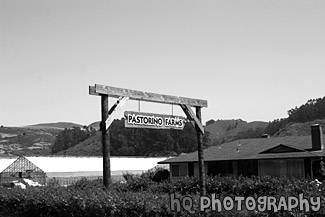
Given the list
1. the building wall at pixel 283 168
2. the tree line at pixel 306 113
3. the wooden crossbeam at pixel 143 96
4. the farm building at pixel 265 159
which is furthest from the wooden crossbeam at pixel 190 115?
the tree line at pixel 306 113

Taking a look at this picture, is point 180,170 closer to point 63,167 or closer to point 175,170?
point 175,170

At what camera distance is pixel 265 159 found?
35.1 meters

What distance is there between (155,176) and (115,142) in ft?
271

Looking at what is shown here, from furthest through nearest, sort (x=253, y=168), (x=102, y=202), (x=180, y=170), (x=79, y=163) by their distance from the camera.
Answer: (x=79, y=163), (x=180, y=170), (x=253, y=168), (x=102, y=202)

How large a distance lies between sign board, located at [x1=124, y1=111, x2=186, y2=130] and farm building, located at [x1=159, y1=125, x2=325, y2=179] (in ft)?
53.3

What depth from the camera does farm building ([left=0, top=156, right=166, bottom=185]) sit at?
2249 inches

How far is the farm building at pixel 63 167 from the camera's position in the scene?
5712 cm

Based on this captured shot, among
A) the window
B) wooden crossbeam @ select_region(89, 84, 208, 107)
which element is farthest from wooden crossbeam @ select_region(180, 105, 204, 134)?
the window

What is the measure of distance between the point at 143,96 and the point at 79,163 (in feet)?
181

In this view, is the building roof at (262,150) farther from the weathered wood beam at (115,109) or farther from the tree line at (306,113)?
the tree line at (306,113)

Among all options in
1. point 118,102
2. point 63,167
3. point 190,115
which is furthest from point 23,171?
point 118,102

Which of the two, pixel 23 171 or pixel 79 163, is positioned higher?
pixel 79 163

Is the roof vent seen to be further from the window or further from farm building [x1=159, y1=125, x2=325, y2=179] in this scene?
the window

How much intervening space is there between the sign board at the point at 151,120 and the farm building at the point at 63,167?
42.3m
